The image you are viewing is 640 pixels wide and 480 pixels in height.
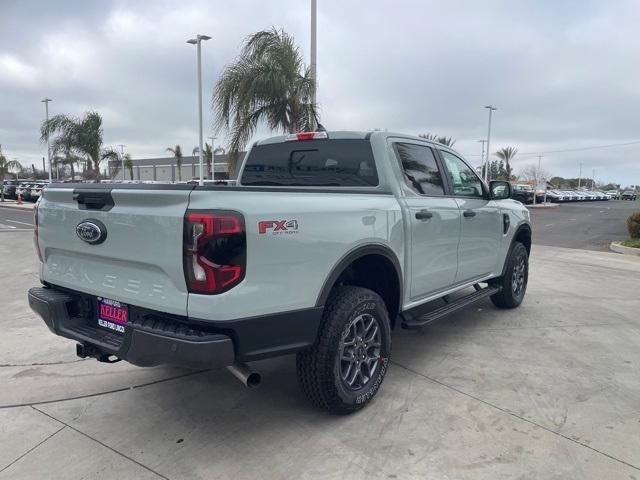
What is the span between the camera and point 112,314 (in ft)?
9.90

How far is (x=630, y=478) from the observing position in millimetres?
2723

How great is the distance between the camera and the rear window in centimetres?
400

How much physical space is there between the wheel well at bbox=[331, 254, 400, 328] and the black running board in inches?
6.6

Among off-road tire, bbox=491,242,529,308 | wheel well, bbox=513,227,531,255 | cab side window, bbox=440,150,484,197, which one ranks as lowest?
off-road tire, bbox=491,242,529,308

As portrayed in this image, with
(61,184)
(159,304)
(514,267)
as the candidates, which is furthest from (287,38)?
(159,304)

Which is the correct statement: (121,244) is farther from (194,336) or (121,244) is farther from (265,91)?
(265,91)

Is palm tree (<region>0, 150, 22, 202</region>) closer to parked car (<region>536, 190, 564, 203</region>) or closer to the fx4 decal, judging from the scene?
the fx4 decal

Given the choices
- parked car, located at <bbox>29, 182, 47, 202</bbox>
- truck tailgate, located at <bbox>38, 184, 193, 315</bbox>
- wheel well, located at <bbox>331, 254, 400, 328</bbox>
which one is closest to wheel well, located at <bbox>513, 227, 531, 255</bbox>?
A: wheel well, located at <bbox>331, 254, 400, 328</bbox>

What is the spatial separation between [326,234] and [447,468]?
1478 mm

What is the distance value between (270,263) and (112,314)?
1.07m

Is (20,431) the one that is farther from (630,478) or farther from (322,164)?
(630,478)

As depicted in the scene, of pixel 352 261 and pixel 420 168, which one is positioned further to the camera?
pixel 420 168

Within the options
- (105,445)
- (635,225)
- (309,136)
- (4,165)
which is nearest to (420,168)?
(309,136)

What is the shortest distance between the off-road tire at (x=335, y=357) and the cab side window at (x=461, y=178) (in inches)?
73.3
